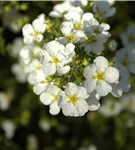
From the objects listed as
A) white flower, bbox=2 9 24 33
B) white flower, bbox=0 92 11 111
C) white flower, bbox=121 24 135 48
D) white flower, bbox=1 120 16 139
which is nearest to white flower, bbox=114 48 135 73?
white flower, bbox=121 24 135 48

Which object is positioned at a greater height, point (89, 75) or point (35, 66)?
point (89, 75)

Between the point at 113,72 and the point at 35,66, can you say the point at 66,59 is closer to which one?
the point at 113,72

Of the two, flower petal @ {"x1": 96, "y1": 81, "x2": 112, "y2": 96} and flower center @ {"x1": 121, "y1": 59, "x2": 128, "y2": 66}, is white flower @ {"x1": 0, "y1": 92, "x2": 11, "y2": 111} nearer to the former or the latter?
flower center @ {"x1": 121, "y1": 59, "x2": 128, "y2": 66}

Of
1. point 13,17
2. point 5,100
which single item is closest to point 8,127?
point 5,100

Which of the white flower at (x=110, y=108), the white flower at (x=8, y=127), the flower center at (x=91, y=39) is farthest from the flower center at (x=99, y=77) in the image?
the white flower at (x=8, y=127)

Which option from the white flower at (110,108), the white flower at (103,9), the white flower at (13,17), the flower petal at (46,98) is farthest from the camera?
the white flower at (110,108)

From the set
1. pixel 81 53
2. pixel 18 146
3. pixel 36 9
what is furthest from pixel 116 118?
pixel 81 53

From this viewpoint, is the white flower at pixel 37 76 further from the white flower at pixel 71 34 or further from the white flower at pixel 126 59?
the white flower at pixel 126 59

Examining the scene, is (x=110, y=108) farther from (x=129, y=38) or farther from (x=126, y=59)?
(x=126, y=59)
